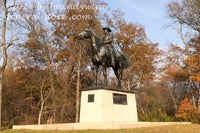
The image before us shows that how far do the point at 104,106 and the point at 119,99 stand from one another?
4.18ft

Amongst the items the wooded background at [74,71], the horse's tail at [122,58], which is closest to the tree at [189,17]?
the wooded background at [74,71]

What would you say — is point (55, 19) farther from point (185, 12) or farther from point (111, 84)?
point (185, 12)

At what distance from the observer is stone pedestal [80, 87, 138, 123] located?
834 centimetres

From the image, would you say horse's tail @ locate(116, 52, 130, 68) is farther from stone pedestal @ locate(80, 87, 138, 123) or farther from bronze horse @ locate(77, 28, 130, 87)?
stone pedestal @ locate(80, 87, 138, 123)

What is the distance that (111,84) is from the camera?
23.3 meters

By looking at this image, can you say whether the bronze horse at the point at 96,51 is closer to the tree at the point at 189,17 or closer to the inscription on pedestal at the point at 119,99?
the inscription on pedestal at the point at 119,99

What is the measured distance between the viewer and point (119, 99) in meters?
9.32

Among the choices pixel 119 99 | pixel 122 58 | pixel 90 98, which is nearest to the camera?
pixel 90 98

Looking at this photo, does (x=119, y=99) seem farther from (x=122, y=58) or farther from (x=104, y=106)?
(x=122, y=58)

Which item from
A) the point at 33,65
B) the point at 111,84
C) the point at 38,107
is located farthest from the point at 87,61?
the point at 38,107

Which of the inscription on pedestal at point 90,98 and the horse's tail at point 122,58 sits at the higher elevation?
the horse's tail at point 122,58

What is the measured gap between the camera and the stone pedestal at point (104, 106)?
8336 mm

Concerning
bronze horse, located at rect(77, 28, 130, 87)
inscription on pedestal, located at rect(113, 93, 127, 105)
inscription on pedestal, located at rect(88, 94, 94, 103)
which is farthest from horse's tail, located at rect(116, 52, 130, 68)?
Answer: inscription on pedestal, located at rect(88, 94, 94, 103)

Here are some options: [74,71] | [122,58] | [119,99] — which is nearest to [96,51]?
[122,58]
